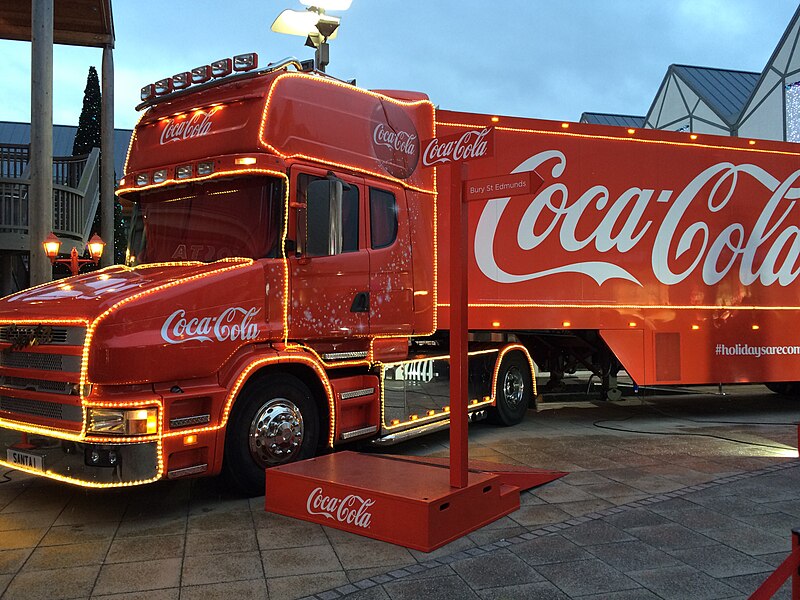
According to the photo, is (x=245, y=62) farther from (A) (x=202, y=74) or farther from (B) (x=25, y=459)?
(B) (x=25, y=459)

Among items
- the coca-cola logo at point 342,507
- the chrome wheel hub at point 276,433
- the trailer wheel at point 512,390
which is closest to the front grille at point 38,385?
the chrome wheel hub at point 276,433

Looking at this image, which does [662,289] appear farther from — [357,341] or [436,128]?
[357,341]

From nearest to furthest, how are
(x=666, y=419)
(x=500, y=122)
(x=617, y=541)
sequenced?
(x=617, y=541) → (x=500, y=122) → (x=666, y=419)

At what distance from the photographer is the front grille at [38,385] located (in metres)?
5.20

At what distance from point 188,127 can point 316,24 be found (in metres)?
4.02

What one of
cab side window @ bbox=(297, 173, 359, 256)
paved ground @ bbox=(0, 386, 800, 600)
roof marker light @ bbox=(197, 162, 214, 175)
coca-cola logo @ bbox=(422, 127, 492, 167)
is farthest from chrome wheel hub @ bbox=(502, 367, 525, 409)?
roof marker light @ bbox=(197, 162, 214, 175)

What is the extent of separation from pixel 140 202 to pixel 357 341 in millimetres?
2416

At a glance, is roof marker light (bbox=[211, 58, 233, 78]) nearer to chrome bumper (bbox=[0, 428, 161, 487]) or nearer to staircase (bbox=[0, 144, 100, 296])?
chrome bumper (bbox=[0, 428, 161, 487])

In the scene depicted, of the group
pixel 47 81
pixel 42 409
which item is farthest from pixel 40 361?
pixel 47 81

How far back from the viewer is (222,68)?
6.50m

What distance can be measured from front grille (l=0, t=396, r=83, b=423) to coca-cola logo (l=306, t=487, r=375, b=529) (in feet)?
5.74

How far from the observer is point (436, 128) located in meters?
8.18

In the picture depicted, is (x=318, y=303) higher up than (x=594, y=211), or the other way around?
(x=594, y=211)

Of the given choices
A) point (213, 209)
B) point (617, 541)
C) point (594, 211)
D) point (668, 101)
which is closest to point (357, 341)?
point (213, 209)
